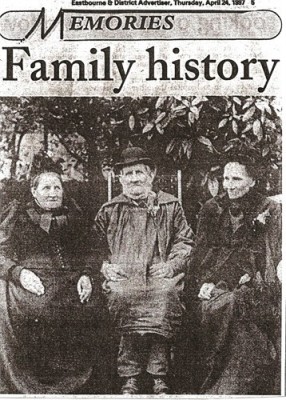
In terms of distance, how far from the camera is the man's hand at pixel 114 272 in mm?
990

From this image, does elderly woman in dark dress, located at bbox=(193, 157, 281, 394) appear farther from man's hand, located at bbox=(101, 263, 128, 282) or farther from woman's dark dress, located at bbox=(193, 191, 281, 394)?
man's hand, located at bbox=(101, 263, 128, 282)

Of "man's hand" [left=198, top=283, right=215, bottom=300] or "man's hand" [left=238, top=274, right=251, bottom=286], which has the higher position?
"man's hand" [left=238, top=274, right=251, bottom=286]

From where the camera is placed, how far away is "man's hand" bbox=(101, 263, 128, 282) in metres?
0.99

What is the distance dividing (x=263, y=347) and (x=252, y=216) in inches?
8.1

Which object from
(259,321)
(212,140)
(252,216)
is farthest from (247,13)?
(259,321)

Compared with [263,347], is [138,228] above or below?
above

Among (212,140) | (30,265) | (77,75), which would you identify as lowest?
(30,265)

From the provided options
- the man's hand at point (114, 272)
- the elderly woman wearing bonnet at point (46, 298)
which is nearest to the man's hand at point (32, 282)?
the elderly woman wearing bonnet at point (46, 298)

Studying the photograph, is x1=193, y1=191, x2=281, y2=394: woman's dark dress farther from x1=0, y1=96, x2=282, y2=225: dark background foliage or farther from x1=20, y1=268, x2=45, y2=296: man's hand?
x1=20, y1=268, x2=45, y2=296: man's hand

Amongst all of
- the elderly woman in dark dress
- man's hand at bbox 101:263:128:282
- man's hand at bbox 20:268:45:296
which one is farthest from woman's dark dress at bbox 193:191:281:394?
man's hand at bbox 20:268:45:296

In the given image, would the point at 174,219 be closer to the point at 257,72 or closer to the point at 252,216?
the point at 252,216

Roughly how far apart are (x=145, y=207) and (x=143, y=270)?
0.32 feet

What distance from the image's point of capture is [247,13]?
39.5 inches

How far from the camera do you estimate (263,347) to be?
0.99m
